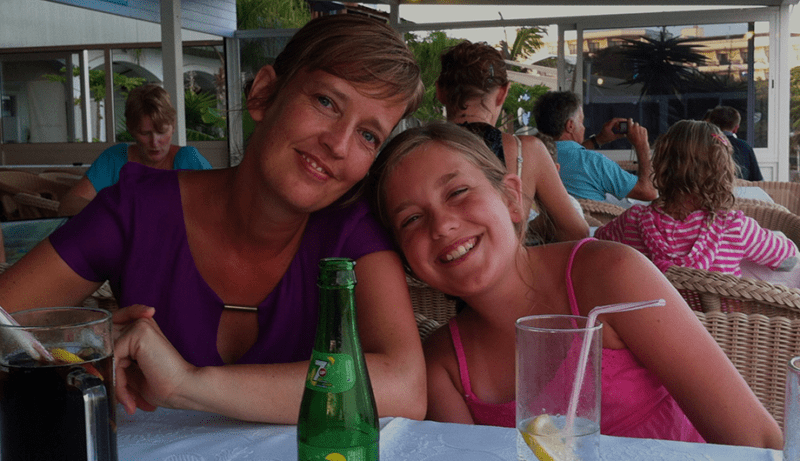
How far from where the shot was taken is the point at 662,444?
3.51ft

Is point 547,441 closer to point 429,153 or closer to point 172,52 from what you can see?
point 429,153

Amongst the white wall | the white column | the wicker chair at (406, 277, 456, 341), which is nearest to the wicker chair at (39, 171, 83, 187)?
the white column

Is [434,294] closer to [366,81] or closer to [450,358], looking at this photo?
[450,358]

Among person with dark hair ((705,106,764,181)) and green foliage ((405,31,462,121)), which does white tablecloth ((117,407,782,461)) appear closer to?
person with dark hair ((705,106,764,181))

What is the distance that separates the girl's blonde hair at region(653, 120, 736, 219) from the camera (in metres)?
2.83

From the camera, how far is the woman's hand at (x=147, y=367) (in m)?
1.13

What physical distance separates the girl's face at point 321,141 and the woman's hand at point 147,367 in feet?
1.25

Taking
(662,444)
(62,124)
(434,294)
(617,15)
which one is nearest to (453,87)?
(434,294)

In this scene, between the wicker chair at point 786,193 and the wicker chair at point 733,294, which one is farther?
the wicker chair at point 786,193

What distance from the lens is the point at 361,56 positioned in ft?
4.61

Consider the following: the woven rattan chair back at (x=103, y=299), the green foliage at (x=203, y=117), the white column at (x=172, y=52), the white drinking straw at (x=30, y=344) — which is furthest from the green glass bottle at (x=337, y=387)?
the green foliage at (x=203, y=117)

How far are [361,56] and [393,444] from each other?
71 centimetres

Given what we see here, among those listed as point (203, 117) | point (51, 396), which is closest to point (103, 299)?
point (51, 396)

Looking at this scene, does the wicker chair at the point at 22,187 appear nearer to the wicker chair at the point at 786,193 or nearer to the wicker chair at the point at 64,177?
the wicker chair at the point at 64,177
